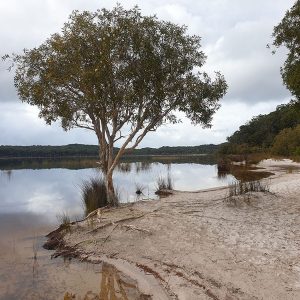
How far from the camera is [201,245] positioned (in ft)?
33.0

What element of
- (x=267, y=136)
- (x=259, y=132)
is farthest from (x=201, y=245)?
(x=259, y=132)

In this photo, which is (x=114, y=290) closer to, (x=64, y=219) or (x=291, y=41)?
(x=64, y=219)

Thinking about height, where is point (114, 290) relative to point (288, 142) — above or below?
below

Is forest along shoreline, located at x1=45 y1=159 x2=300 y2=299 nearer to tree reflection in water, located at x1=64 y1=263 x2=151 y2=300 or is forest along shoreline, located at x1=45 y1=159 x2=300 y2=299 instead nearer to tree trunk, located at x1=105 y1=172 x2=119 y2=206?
tree reflection in water, located at x1=64 y1=263 x2=151 y2=300

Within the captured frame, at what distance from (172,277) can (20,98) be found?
11.9 metres

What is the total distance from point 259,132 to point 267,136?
4.00m

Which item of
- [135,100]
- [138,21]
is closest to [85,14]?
[138,21]

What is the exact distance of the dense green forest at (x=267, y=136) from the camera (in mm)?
65412

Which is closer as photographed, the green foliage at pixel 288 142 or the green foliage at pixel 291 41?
the green foliage at pixel 291 41

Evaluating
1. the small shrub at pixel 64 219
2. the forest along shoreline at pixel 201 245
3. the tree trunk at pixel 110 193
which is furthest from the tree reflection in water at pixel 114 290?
the tree trunk at pixel 110 193

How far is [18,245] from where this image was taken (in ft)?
41.5

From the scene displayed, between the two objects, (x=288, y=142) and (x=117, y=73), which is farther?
(x=288, y=142)

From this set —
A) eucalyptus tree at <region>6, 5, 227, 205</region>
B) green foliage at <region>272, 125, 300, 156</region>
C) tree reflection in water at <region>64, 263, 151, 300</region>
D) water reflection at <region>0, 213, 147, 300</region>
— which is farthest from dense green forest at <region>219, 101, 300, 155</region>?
tree reflection in water at <region>64, 263, 151, 300</region>

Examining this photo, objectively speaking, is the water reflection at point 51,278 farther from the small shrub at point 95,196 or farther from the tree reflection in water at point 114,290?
the small shrub at point 95,196
